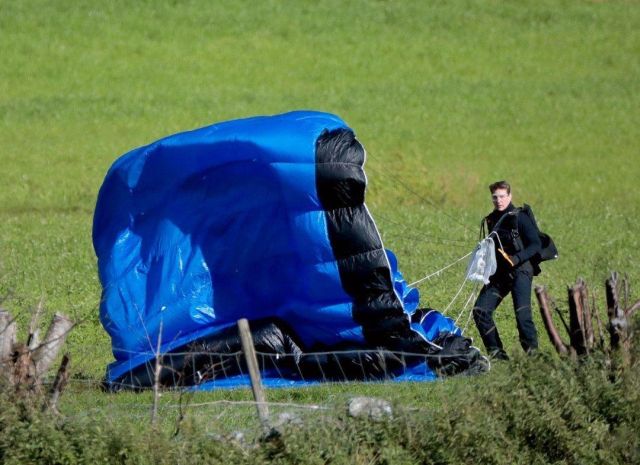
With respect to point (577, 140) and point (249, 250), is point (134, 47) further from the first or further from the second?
point (249, 250)

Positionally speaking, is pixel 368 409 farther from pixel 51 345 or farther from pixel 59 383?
pixel 51 345

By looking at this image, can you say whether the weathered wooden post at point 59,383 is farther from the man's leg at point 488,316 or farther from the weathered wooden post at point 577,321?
the man's leg at point 488,316

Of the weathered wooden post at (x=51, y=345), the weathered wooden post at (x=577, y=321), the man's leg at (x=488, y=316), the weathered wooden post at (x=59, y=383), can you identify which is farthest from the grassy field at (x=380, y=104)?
the weathered wooden post at (x=59, y=383)

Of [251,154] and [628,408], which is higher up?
[251,154]

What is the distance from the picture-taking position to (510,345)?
43.9ft

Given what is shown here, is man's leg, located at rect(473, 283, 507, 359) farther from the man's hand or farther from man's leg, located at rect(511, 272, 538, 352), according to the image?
the man's hand

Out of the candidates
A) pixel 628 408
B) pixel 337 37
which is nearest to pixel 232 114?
pixel 337 37

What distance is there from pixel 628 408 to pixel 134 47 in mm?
29038

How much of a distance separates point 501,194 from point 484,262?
2.11 feet

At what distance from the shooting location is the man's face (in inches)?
480

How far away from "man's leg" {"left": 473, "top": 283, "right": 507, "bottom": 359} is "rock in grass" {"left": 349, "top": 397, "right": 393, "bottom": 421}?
3270 millimetres

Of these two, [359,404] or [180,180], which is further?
[180,180]

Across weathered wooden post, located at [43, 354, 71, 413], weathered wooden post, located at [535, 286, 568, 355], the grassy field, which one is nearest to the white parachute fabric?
weathered wooden post, located at [535, 286, 568, 355]

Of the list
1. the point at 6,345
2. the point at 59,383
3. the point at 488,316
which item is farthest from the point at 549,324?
the point at 6,345
